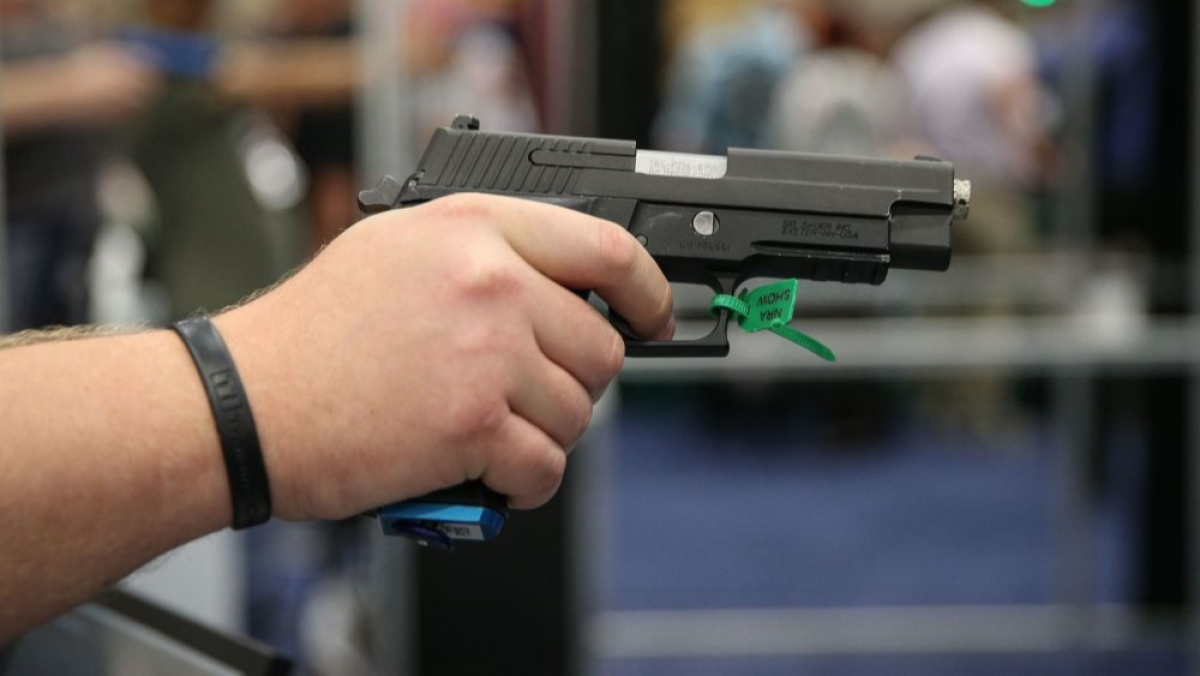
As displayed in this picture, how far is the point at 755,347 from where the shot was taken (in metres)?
4.03

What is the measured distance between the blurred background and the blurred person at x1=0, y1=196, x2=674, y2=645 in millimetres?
1773

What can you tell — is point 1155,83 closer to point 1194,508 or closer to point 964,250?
point 964,250

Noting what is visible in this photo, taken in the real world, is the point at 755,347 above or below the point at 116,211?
below

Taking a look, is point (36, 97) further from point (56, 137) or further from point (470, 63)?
point (470, 63)

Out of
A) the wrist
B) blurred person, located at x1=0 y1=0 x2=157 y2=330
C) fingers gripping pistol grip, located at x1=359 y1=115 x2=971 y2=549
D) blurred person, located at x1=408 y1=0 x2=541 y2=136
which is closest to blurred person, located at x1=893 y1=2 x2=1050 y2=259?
blurred person, located at x1=408 y1=0 x2=541 y2=136

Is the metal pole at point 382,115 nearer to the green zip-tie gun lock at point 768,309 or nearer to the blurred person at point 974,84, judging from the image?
the blurred person at point 974,84

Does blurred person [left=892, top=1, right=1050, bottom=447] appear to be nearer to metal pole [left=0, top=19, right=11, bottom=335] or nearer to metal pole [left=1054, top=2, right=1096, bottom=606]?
metal pole [left=1054, top=2, right=1096, bottom=606]

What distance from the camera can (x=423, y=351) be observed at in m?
0.96

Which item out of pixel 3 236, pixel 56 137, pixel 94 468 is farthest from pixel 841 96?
pixel 94 468

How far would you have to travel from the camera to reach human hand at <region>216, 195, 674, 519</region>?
0.95 meters

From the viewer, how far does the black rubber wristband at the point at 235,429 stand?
0.93m

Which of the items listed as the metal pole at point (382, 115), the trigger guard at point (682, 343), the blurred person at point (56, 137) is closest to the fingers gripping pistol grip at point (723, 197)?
the trigger guard at point (682, 343)

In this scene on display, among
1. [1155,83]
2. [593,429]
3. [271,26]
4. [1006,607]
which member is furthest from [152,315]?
[1155,83]

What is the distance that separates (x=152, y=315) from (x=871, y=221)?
8.49ft
